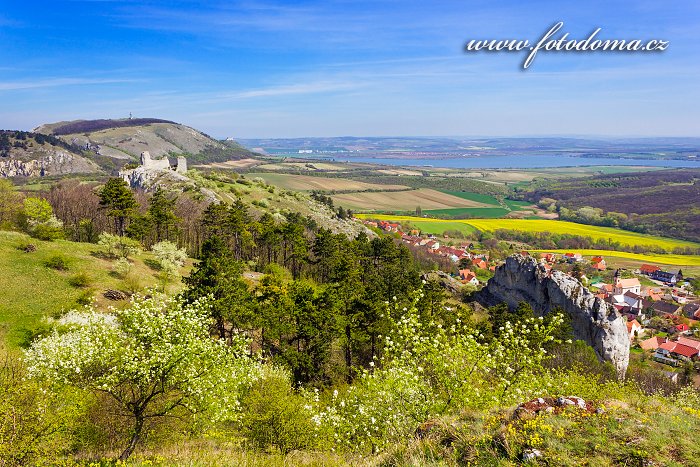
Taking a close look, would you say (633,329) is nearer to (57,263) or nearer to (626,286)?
(626,286)

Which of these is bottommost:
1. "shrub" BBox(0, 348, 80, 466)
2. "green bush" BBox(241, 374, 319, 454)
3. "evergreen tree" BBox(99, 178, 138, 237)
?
"green bush" BBox(241, 374, 319, 454)

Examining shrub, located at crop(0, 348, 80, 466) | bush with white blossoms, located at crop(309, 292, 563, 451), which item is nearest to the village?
bush with white blossoms, located at crop(309, 292, 563, 451)

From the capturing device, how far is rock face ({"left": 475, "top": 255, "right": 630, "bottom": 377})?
186 ft

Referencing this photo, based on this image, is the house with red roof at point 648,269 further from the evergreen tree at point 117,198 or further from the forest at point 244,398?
the evergreen tree at point 117,198

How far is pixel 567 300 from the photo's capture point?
209 ft

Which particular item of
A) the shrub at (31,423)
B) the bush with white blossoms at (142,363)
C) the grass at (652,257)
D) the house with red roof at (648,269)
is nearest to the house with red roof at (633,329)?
the house with red roof at (648,269)

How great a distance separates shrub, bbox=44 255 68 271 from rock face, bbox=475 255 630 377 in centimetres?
6591

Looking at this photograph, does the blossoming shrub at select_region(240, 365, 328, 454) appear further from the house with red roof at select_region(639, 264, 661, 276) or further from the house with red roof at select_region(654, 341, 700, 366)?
the house with red roof at select_region(639, 264, 661, 276)

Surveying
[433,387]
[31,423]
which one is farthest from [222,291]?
[433,387]

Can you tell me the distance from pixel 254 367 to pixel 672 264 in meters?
163

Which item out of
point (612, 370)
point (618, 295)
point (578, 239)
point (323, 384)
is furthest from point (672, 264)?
point (323, 384)

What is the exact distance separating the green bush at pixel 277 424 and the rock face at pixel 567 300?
169 ft

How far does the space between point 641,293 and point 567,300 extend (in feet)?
220

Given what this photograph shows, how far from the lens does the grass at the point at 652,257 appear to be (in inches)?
5522
